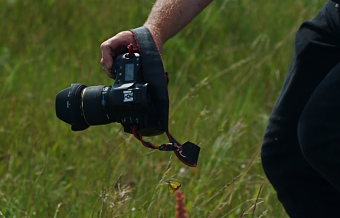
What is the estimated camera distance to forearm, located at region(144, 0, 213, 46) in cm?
308

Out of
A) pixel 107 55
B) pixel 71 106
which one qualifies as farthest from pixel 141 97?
pixel 71 106

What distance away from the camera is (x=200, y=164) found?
4.45 meters

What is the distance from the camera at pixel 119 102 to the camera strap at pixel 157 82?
0.05ft

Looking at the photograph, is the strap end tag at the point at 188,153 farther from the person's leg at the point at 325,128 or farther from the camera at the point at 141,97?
the person's leg at the point at 325,128

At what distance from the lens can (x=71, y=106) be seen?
3111 mm

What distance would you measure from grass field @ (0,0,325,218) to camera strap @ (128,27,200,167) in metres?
0.36

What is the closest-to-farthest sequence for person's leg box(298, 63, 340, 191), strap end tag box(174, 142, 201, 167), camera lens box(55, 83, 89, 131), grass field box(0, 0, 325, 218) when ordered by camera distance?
person's leg box(298, 63, 340, 191)
strap end tag box(174, 142, 201, 167)
camera lens box(55, 83, 89, 131)
grass field box(0, 0, 325, 218)

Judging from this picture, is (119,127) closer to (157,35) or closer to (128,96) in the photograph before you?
(157,35)

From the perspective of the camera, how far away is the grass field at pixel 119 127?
394 centimetres

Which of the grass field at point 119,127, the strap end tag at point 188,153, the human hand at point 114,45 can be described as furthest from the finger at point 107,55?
the grass field at point 119,127

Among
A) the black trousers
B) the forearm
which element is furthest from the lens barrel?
the black trousers

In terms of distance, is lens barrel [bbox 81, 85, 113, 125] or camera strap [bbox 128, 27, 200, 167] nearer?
camera strap [bbox 128, 27, 200, 167]

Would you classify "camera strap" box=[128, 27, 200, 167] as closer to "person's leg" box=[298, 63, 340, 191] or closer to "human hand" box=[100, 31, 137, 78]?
"human hand" box=[100, 31, 137, 78]

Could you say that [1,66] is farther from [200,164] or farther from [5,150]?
[200,164]
